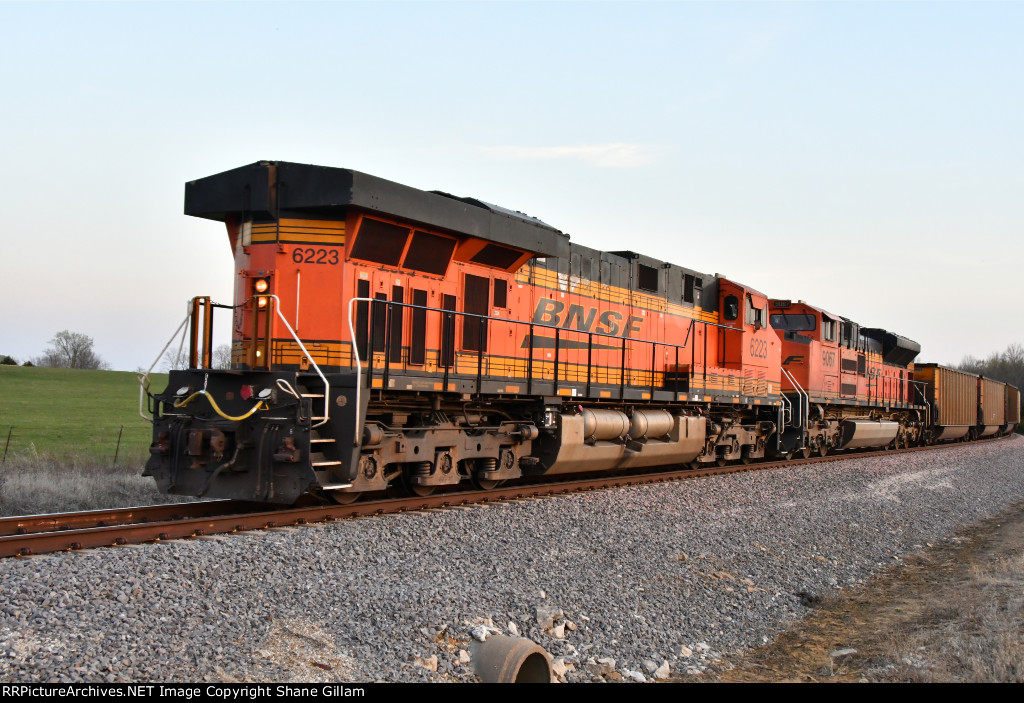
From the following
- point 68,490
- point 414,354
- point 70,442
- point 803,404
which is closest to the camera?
point 414,354

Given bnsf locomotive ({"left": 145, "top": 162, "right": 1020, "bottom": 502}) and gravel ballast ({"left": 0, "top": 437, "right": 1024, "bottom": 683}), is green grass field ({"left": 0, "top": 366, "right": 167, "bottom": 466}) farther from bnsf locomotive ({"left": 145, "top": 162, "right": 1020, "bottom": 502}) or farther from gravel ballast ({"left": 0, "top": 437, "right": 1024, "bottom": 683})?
gravel ballast ({"left": 0, "top": 437, "right": 1024, "bottom": 683})

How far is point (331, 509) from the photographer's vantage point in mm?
7797

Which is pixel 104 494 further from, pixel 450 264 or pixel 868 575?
pixel 868 575

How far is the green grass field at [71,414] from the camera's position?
691 inches

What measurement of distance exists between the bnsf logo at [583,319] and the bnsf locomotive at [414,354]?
31 millimetres

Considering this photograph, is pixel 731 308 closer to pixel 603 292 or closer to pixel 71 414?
pixel 603 292

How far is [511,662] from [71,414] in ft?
95.6

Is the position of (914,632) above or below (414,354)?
below

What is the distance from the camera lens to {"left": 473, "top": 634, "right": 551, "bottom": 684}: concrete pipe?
463cm

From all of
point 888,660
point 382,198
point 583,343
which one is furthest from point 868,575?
point 382,198

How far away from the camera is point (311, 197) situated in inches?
327

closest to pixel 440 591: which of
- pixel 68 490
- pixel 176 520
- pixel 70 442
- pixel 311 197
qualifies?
pixel 176 520

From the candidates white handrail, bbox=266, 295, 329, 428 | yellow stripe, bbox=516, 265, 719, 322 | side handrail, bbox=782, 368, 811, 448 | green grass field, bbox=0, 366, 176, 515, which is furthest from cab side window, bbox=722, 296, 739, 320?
green grass field, bbox=0, 366, 176, 515

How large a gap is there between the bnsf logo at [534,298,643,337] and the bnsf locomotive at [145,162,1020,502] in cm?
3
